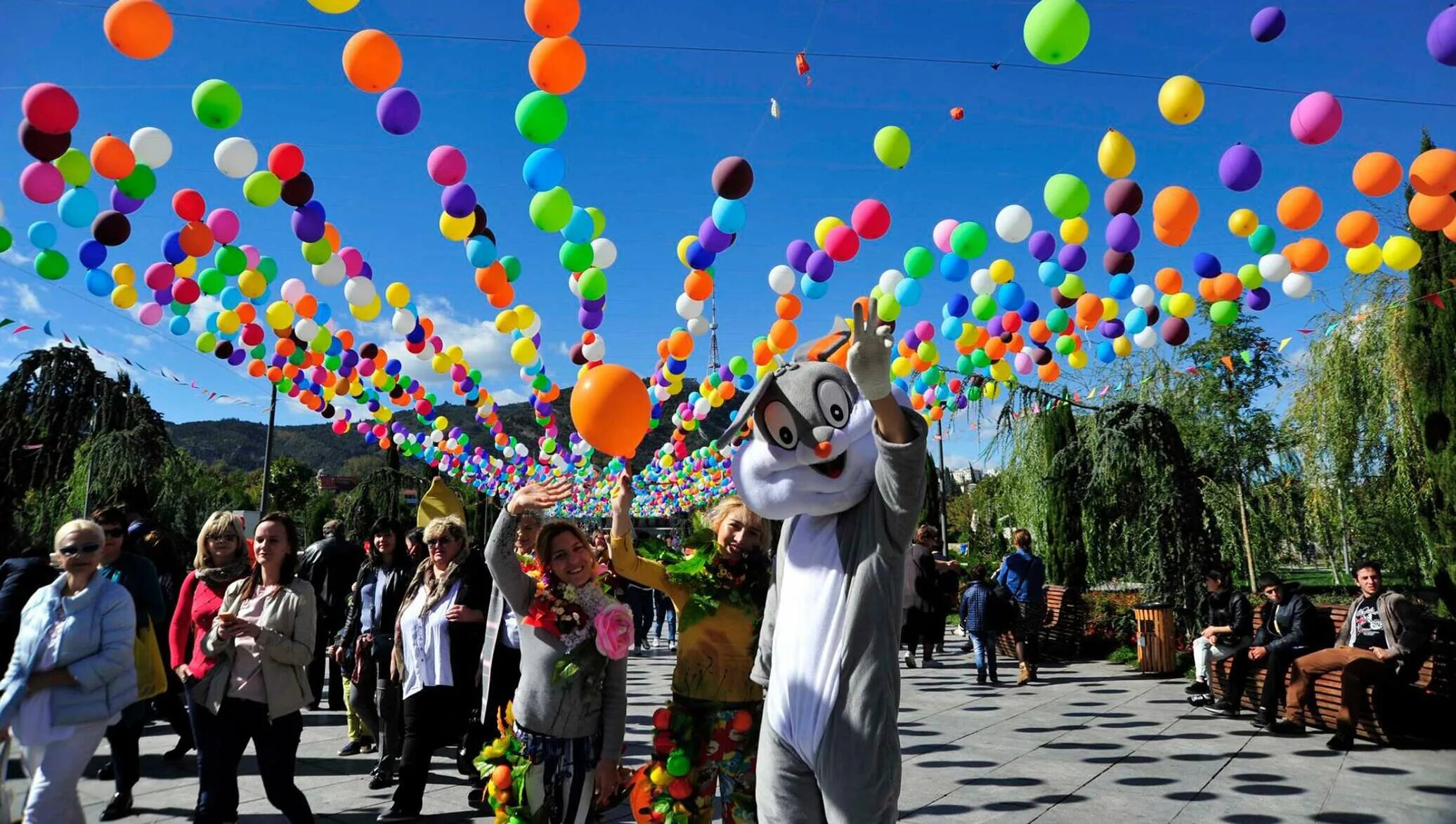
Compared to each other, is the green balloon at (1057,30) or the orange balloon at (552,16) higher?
the orange balloon at (552,16)

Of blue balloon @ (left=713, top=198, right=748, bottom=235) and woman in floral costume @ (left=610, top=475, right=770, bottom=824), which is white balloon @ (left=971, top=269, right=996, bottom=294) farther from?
woman in floral costume @ (left=610, top=475, right=770, bottom=824)

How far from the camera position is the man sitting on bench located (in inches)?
257

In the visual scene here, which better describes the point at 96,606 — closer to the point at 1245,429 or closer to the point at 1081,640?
the point at 1081,640

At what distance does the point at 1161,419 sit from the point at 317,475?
95.4 metres

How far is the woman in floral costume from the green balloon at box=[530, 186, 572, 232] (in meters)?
2.66

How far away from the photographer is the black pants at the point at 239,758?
3.84m

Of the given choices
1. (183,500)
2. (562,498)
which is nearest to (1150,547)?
(562,498)

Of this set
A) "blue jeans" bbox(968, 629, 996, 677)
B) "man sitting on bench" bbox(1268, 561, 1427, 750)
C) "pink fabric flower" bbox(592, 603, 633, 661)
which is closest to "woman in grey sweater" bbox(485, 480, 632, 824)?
"pink fabric flower" bbox(592, 603, 633, 661)

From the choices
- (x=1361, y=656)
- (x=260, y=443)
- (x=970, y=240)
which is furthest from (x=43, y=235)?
(x=260, y=443)

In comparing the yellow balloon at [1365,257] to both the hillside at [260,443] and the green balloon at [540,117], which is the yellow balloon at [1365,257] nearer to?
the green balloon at [540,117]

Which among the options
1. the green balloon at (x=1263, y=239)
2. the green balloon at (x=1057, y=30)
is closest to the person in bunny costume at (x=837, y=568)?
the green balloon at (x=1057, y=30)

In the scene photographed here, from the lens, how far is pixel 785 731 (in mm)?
2719

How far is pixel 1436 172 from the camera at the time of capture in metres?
4.49

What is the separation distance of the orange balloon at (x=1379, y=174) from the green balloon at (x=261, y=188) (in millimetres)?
6499
